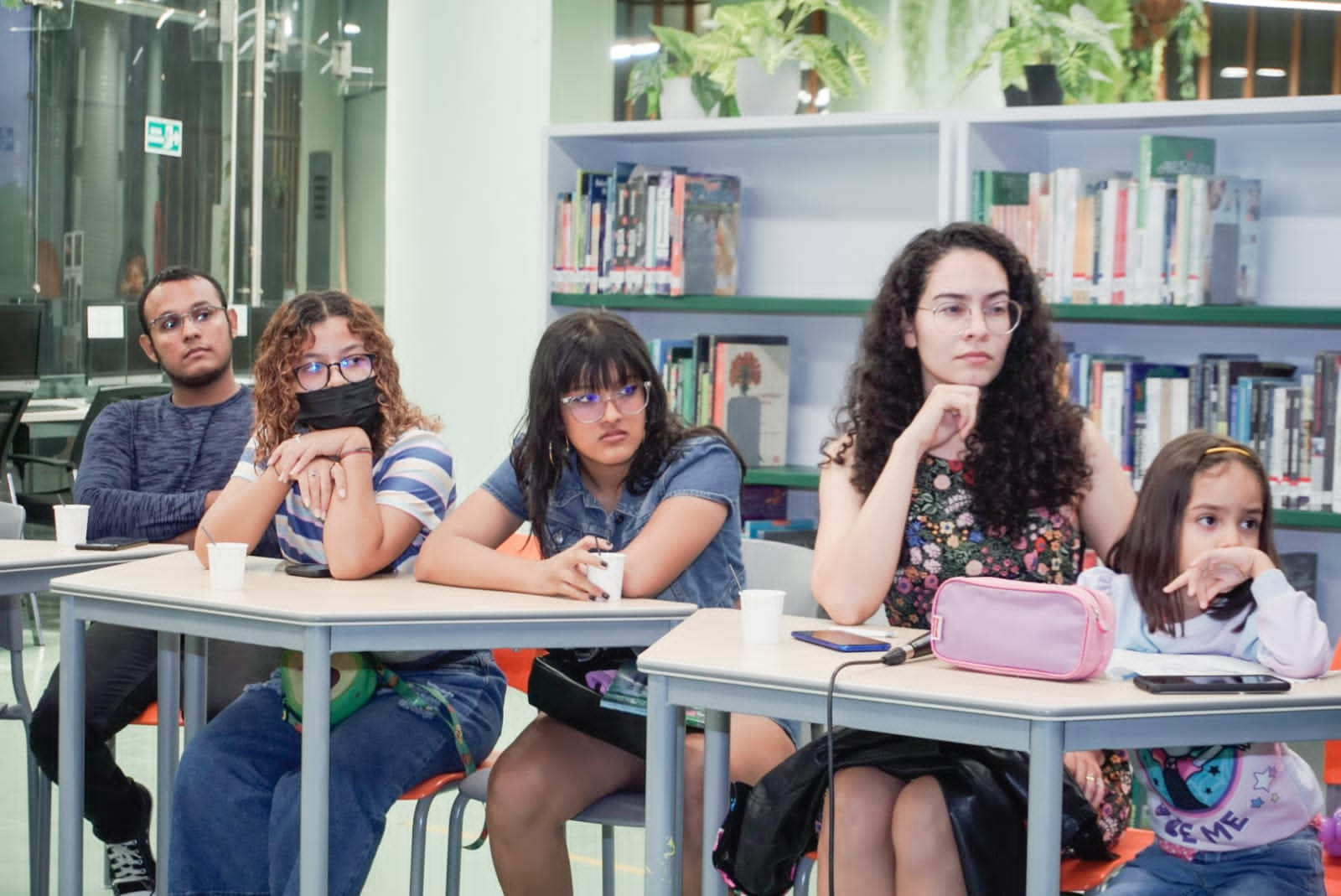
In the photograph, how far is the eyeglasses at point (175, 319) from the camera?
3.51 metres

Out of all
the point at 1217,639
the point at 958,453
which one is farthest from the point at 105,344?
the point at 1217,639

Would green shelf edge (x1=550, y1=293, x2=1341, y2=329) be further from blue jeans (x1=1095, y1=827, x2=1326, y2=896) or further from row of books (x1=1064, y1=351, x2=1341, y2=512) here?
blue jeans (x1=1095, y1=827, x2=1326, y2=896)

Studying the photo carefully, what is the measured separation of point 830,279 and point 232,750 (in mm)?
2305

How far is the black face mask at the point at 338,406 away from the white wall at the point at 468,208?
185 centimetres

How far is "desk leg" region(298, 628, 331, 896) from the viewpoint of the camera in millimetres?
2387

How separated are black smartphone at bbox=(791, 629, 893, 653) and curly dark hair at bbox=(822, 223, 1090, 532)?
0.34m

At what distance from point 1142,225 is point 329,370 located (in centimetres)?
189

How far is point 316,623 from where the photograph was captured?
93.3 inches

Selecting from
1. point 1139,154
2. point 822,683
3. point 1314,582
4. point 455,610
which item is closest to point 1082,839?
point 822,683

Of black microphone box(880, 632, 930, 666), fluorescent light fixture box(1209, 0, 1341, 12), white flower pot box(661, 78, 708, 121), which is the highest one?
fluorescent light fixture box(1209, 0, 1341, 12)

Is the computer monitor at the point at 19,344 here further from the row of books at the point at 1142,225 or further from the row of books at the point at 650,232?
the row of books at the point at 1142,225

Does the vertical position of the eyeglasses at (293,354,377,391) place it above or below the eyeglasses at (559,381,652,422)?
above

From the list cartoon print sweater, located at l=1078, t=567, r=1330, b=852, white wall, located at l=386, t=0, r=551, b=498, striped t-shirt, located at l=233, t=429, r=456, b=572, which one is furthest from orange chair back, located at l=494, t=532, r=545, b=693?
white wall, located at l=386, t=0, r=551, b=498

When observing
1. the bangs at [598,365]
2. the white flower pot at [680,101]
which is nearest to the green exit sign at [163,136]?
the white flower pot at [680,101]
